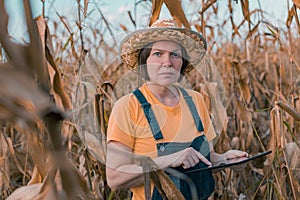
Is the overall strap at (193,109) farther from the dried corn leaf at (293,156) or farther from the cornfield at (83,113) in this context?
the dried corn leaf at (293,156)

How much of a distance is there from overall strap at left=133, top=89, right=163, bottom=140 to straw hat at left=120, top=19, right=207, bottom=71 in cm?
5

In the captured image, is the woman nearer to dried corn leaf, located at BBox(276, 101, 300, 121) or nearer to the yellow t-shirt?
the yellow t-shirt

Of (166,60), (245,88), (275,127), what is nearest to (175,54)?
(166,60)

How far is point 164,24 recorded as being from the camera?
667mm

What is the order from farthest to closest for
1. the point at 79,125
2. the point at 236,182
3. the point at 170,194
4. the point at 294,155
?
the point at 236,182 < the point at 294,155 < the point at 79,125 < the point at 170,194

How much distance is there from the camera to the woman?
0.60m

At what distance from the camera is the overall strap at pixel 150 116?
62 centimetres

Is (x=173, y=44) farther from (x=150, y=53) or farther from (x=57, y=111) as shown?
(x=57, y=111)

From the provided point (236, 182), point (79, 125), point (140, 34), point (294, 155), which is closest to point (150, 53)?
point (140, 34)

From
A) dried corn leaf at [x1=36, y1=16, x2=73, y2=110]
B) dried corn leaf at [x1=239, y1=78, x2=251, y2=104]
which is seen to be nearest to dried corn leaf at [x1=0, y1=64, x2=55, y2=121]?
dried corn leaf at [x1=36, y1=16, x2=73, y2=110]

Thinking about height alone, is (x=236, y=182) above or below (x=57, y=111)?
below

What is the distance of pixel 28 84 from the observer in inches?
5.7

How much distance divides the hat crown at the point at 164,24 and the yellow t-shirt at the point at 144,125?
9 cm

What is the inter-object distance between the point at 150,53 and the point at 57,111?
1.52 feet
